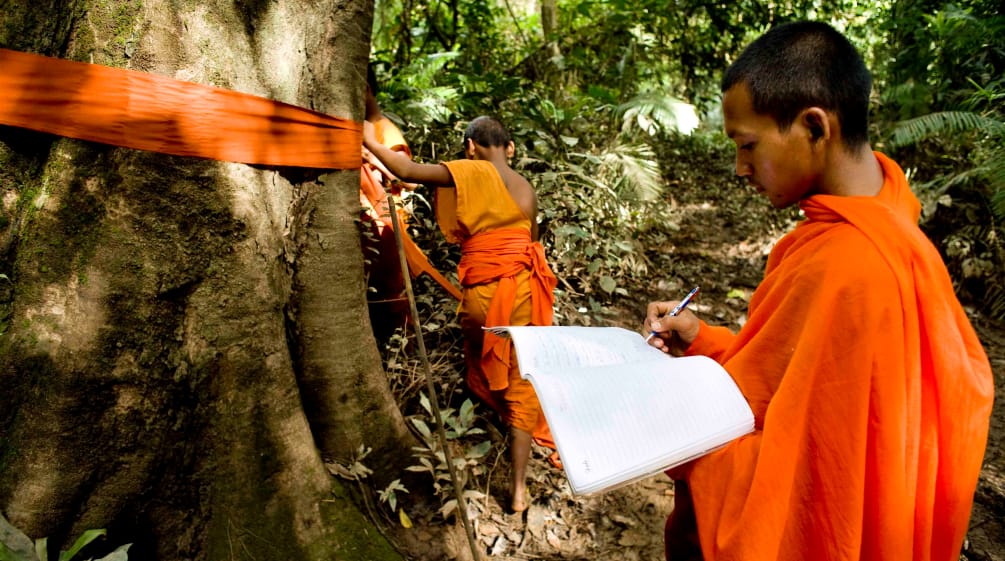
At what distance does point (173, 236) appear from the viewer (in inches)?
62.4

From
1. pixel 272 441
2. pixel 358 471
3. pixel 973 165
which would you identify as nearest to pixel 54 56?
pixel 272 441

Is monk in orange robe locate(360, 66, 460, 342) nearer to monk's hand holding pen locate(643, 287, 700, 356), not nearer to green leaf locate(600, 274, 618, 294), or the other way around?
monk's hand holding pen locate(643, 287, 700, 356)

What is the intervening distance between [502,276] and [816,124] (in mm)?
2002

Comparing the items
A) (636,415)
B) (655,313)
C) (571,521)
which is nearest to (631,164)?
(571,521)

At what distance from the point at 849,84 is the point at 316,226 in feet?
5.17

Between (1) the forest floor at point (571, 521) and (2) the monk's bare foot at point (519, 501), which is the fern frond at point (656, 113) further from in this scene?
(2) the monk's bare foot at point (519, 501)

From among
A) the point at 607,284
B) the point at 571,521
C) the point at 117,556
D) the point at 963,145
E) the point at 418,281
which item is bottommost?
the point at 571,521

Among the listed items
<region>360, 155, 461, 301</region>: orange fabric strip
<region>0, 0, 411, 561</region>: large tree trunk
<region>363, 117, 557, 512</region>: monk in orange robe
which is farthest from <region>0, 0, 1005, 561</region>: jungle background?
<region>360, 155, 461, 301</region>: orange fabric strip

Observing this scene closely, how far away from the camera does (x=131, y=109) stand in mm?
1429

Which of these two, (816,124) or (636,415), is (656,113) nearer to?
(816,124)

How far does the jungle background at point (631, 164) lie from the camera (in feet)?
9.26

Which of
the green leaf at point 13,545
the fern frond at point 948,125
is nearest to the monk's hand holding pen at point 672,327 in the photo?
the green leaf at point 13,545

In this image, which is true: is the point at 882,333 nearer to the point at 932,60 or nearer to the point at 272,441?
the point at 272,441

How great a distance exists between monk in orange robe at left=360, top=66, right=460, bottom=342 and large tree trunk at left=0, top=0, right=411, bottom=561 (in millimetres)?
994
